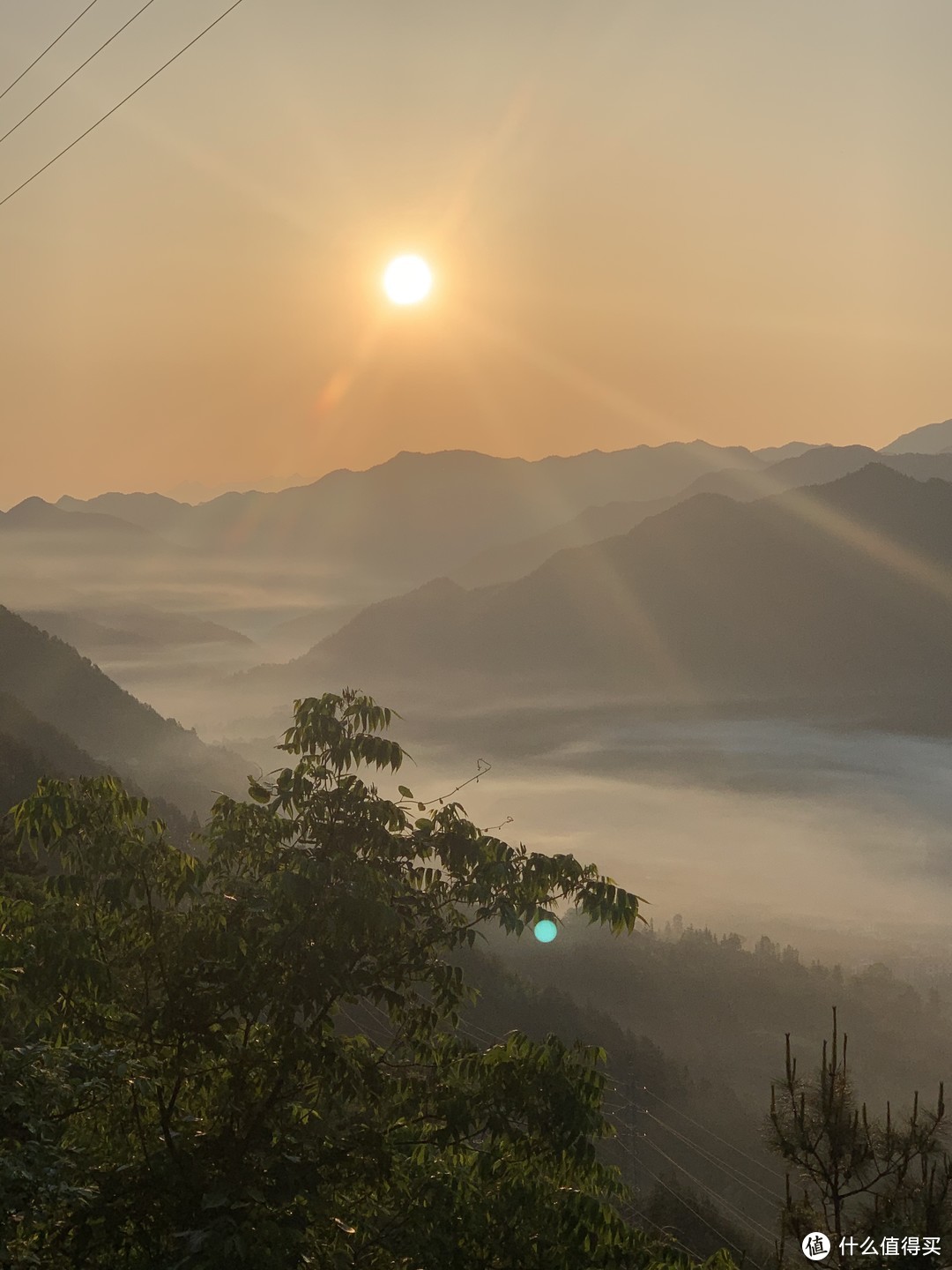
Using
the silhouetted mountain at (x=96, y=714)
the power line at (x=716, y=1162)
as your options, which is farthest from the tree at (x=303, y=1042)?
the silhouetted mountain at (x=96, y=714)

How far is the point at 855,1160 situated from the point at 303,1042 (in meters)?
3.69

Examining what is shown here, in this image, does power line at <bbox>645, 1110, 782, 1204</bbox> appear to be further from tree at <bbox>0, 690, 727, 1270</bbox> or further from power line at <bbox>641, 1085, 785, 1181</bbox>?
tree at <bbox>0, 690, 727, 1270</bbox>

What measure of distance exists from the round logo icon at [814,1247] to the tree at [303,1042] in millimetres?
1030

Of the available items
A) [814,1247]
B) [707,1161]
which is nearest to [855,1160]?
[814,1247]

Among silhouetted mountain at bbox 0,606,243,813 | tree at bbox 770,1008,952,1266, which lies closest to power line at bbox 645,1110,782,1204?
silhouetted mountain at bbox 0,606,243,813

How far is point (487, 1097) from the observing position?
8.07 meters

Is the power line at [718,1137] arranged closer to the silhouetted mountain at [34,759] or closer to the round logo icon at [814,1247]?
the silhouetted mountain at [34,759]

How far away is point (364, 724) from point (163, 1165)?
3.25m

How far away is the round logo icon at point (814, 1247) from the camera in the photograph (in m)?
7.61

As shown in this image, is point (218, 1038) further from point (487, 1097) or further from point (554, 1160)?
point (554, 1160)

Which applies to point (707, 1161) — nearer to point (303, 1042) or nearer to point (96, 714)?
point (96, 714)

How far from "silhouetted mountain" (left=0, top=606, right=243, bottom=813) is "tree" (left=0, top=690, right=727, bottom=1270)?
142024mm

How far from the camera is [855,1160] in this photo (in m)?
7.46

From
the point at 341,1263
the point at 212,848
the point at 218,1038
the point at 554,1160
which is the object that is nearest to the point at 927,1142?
the point at 554,1160
